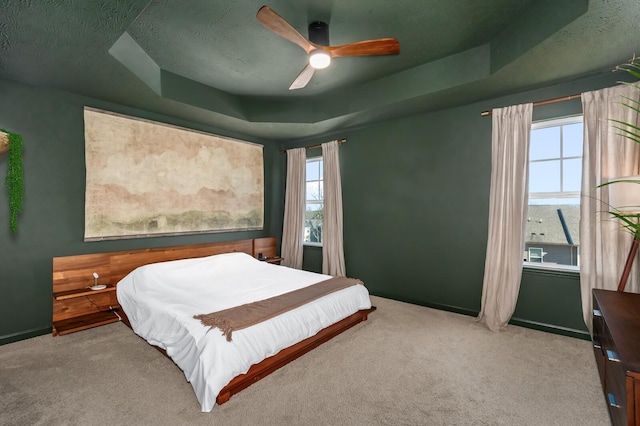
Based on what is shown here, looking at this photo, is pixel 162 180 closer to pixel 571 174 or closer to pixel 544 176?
pixel 544 176

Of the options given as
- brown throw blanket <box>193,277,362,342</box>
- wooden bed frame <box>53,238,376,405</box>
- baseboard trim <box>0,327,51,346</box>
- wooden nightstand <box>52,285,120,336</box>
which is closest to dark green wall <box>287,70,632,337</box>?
wooden bed frame <box>53,238,376,405</box>

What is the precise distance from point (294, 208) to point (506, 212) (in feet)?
10.9

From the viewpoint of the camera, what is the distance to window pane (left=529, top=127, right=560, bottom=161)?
10.8 feet

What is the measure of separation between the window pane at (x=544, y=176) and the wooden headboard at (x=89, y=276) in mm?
4546

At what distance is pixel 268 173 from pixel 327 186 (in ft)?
4.08

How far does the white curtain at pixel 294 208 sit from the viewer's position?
5383 mm

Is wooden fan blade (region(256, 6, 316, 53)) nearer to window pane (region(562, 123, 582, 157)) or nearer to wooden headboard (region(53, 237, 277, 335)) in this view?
window pane (region(562, 123, 582, 157))

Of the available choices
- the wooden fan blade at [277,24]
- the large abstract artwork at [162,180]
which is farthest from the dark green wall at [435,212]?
the wooden fan blade at [277,24]

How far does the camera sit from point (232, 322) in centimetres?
220

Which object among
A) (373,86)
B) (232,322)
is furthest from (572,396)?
(373,86)

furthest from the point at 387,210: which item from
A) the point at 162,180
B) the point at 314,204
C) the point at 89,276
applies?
the point at 89,276

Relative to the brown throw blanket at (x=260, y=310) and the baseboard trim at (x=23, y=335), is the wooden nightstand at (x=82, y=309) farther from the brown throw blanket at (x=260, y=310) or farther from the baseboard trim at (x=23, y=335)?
the brown throw blanket at (x=260, y=310)

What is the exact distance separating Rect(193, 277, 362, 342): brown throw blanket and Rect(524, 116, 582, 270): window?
2346 millimetres

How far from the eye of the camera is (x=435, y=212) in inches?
158
